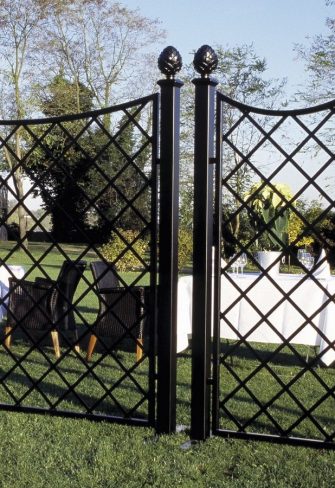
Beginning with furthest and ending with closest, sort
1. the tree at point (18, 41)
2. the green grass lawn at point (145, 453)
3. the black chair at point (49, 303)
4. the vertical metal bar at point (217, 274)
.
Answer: the tree at point (18, 41)
the black chair at point (49, 303)
the vertical metal bar at point (217, 274)
the green grass lawn at point (145, 453)

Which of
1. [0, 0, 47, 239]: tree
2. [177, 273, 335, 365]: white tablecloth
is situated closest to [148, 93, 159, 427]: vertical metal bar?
[177, 273, 335, 365]: white tablecloth

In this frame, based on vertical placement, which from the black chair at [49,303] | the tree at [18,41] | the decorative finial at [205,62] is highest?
the tree at [18,41]

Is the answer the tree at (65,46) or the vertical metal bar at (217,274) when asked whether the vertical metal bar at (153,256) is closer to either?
the vertical metal bar at (217,274)

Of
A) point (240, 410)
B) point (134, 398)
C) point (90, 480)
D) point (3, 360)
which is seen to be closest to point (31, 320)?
point (3, 360)

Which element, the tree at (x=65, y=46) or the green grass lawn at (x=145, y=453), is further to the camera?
the tree at (x=65, y=46)

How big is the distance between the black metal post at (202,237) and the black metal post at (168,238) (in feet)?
0.37

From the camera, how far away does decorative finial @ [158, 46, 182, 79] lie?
13.2 feet

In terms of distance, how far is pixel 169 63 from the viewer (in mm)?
4027

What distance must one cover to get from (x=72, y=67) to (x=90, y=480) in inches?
965

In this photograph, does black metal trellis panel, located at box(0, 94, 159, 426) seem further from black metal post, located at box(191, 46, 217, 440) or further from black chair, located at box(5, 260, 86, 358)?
black metal post, located at box(191, 46, 217, 440)

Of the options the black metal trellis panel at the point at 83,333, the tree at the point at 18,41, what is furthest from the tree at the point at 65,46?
the black metal trellis panel at the point at 83,333

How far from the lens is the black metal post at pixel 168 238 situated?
3.97 meters

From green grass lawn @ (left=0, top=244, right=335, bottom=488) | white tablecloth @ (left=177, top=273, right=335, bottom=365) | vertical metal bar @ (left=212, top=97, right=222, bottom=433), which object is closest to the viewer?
green grass lawn @ (left=0, top=244, right=335, bottom=488)

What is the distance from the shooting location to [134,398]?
5.08m
